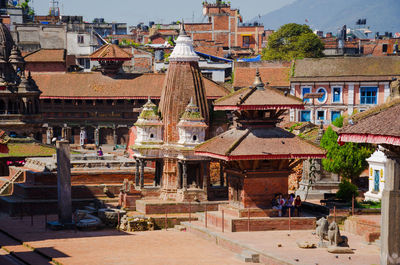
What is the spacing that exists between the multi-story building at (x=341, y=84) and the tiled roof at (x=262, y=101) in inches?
1209

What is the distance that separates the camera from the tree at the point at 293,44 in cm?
8856

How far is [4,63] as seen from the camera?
214 feet

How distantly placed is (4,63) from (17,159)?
540 inches

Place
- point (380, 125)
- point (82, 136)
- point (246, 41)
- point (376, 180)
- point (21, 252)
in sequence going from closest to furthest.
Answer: point (380, 125) < point (21, 252) < point (376, 180) < point (82, 136) < point (246, 41)

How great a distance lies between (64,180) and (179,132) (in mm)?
6245

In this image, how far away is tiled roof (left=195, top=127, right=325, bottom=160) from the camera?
3556 centimetres

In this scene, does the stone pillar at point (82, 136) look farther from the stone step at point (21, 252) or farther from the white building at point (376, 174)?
the stone step at point (21, 252)

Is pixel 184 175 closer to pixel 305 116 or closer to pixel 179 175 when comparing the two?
pixel 179 175

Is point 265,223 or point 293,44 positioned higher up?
point 293,44

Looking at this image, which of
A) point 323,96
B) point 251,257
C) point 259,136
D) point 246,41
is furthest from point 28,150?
point 246,41

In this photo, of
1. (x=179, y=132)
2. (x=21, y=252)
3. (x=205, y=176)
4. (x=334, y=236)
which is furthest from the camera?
(x=179, y=132)

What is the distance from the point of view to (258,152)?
117 ft

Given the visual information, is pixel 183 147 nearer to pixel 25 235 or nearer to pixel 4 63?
pixel 25 235

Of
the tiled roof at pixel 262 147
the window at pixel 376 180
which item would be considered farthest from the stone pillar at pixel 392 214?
the window at pixel 376 180
